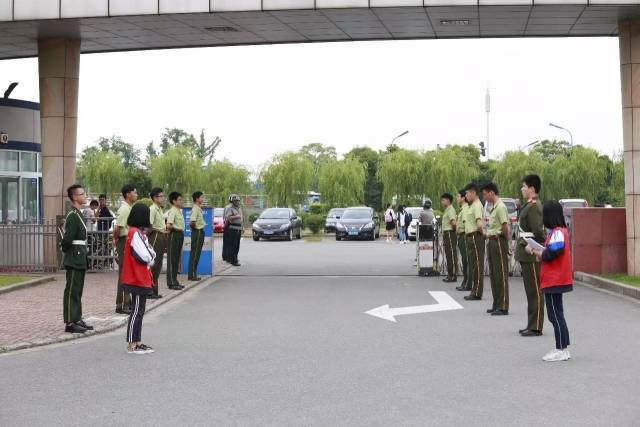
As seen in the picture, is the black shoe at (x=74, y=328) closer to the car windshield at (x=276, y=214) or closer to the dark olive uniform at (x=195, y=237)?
the dark olive uniform at (x=195, y=237)

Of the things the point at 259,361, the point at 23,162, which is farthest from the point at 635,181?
the point at 23,162

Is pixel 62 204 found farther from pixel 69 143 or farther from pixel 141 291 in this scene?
pixel 141 291

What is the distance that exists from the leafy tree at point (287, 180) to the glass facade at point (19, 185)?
3529 cm

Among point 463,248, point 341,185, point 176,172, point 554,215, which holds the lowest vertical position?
point 463,248

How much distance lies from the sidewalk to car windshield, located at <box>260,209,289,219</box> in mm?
22248

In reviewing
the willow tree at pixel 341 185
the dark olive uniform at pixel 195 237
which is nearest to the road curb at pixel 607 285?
Result: the dark olive uniform at pixel 195 237

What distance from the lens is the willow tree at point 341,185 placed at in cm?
5928

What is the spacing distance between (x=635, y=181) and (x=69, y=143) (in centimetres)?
1259

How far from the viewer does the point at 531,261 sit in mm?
10992

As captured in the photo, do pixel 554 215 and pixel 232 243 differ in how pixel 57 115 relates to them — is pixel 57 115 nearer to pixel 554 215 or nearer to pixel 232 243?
pixel 232 243

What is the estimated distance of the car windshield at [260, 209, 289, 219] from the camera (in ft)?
136

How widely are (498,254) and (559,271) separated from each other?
11.9 feet

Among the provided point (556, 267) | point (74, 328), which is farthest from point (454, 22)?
point (74, 328)

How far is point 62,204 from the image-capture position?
21188mm
